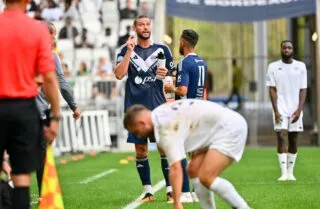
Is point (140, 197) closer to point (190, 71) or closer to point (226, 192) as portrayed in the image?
point (190, 71)

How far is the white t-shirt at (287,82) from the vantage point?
1842cm

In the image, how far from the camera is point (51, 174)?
11.9 m

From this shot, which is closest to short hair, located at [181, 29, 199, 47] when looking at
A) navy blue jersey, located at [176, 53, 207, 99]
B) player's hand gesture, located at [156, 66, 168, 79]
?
navy blue jersey, located at [176, 53, 207, 99]

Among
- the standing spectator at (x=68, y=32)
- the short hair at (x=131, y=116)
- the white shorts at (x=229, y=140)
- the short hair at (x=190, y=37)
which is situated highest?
the short hair at (x=190, y=37)

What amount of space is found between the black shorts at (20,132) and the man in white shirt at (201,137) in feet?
4.04

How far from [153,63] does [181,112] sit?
13.8ft

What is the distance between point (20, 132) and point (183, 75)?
5.27m

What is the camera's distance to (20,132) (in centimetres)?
947

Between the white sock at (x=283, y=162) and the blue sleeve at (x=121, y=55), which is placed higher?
the blue sleeve at (x=121, y=55)

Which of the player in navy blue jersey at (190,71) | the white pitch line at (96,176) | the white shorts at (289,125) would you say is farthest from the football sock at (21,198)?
the white pitch line at (96,176)

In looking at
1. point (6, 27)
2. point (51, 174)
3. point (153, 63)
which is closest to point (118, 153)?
point (153, 63)

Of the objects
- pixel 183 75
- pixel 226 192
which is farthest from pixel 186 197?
pixel 226 192

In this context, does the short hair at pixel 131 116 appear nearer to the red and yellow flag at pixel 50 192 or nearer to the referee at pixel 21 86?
the referee at pixel 21 86

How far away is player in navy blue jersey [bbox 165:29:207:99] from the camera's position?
1452 cm
